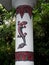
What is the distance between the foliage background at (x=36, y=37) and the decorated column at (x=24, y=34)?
1.63 ft

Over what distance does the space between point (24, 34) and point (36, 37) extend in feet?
2.31

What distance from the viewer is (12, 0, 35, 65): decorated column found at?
8.79ft

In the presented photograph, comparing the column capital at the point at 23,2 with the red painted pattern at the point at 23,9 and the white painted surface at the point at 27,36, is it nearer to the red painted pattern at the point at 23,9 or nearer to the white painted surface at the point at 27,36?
the red painted pattern at the point at 23,9

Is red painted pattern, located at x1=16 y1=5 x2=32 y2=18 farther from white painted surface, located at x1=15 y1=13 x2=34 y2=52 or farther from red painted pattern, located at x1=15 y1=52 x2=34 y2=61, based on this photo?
red painted pattern, located at x1=15 y1=52 x2=34 y2=61

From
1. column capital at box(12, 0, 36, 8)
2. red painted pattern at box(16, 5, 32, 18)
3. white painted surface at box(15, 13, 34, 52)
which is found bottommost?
white painted surface at box(15, 13, 34, 52)

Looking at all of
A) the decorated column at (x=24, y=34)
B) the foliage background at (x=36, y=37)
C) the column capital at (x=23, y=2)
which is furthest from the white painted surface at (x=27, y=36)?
the foliage background at (x=36, y=37)

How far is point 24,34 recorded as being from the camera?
2.71 metres

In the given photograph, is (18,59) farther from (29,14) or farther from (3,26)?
(3,26)

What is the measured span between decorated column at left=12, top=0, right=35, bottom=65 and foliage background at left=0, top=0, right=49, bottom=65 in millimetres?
496

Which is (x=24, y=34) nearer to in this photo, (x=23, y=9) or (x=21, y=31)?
(x=21, y=31)

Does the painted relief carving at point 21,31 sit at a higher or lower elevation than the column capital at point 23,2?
lower

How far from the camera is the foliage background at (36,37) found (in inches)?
130

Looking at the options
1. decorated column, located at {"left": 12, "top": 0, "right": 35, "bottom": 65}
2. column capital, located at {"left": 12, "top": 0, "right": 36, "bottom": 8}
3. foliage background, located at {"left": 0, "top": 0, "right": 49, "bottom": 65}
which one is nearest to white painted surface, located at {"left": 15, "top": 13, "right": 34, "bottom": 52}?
decorated column, located at {"left": 12, "top": 0, "right": 35, "bottom": 65}

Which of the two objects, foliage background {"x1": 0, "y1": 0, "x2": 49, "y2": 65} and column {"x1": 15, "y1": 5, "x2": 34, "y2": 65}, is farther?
foliage background {"x1": 0, "y1": 0, "x2": 49, "y2": 65}
